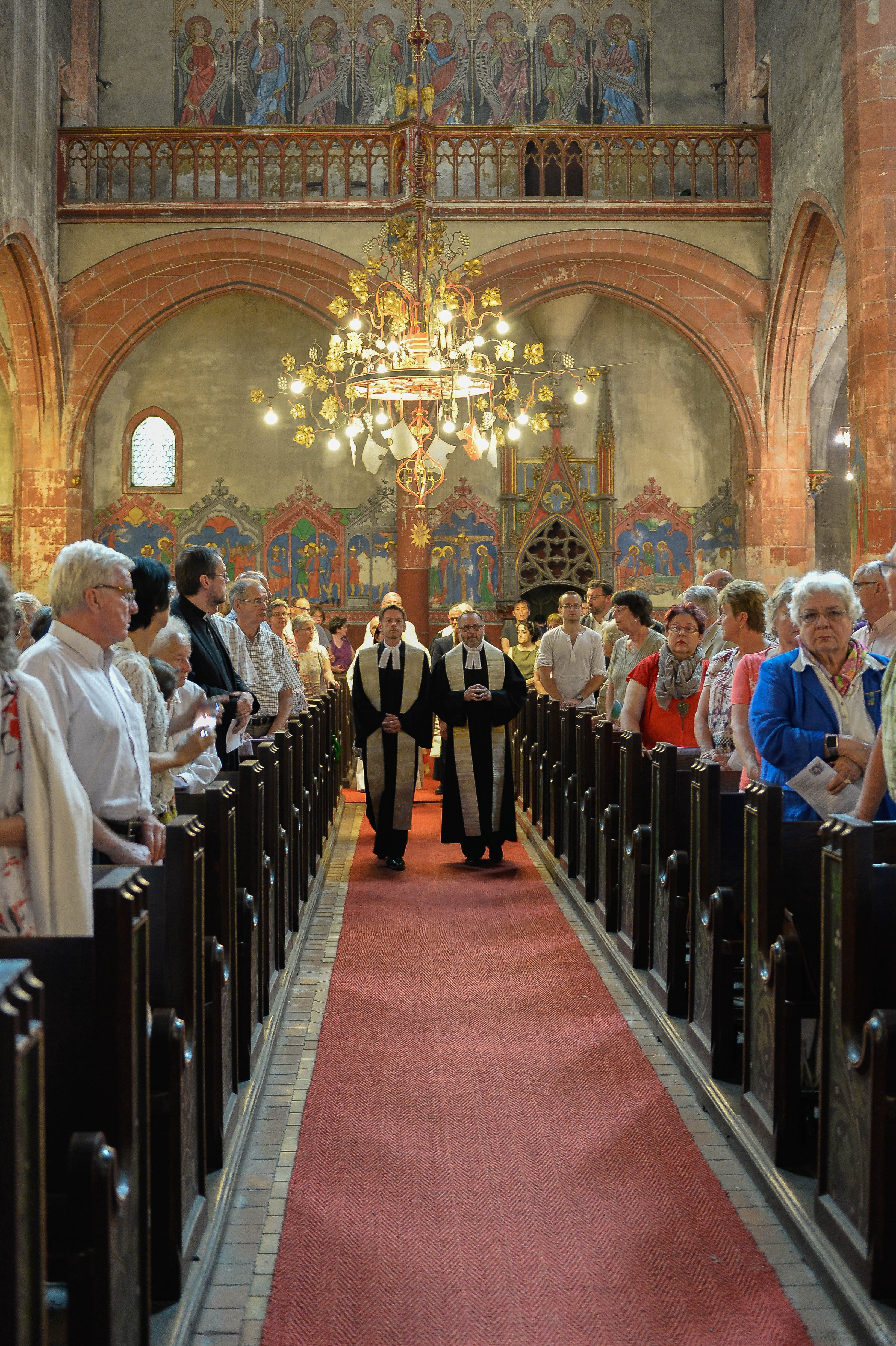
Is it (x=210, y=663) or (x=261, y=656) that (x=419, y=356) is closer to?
(x=261, y=656)

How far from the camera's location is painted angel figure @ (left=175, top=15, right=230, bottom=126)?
15.3 m

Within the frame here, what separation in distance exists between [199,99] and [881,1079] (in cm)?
1592

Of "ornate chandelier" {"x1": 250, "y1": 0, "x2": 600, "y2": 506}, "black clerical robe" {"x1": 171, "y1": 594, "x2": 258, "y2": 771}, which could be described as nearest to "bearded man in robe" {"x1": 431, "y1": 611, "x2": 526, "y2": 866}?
"ornate chandelier" {"x1": 250, "y1": 0, "x2": 600, "y2": 506}

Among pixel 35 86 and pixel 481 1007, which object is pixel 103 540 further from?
pixel 481 1007

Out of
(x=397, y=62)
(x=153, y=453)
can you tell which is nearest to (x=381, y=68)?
(x=397, y=62)

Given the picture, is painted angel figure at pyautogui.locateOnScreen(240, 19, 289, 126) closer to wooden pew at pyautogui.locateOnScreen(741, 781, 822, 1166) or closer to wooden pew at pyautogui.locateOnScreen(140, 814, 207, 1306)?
wooden pew at pyautogui.locateOnScreen(741, 781, 822, 1166)

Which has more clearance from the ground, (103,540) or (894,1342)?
(103,540)

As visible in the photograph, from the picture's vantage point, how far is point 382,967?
16.7 ft

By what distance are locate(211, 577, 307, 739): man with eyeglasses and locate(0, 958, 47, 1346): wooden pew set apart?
4.44 m

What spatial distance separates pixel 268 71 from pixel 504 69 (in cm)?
305

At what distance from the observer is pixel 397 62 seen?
1523cm

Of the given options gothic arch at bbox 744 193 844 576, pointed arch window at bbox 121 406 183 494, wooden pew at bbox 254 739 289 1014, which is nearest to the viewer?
wooden pew at bbox 254 739 289 1014

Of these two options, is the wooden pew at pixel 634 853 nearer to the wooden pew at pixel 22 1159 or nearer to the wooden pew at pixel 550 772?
the wooden pew at pixel 550 772

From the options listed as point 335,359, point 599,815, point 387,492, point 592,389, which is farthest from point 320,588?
point 599,815
